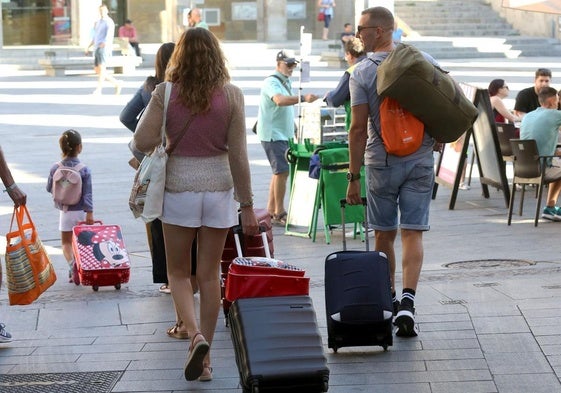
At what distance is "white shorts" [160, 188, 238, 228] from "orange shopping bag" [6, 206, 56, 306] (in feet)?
4.13

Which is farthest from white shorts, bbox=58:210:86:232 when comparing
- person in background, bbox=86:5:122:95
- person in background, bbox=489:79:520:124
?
person in background, bbox=86:5:122:95

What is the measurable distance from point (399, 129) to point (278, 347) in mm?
1941

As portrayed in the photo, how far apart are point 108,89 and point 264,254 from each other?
74.9 ft

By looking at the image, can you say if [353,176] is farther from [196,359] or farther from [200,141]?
[196,359]

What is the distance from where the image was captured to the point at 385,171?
7469mm

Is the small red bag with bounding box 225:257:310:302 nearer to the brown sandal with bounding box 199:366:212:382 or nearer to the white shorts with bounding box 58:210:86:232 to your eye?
the brown sandal with bounding box 199:366:212:382

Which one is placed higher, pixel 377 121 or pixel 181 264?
pixel 377 121

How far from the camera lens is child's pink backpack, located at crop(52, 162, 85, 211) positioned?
9883 millimetres

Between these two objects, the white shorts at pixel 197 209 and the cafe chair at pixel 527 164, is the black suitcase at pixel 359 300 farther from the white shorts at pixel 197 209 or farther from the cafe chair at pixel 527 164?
the cafe chair at pixel 527 164

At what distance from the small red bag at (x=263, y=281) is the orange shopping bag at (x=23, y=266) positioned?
141 centimetres

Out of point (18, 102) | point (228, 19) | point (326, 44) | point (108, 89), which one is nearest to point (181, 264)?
point (18, 102)

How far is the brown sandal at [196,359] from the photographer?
6.28 metres

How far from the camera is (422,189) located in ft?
24.6

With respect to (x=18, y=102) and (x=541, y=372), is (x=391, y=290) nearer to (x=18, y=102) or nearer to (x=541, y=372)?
(x=541, y=372)
